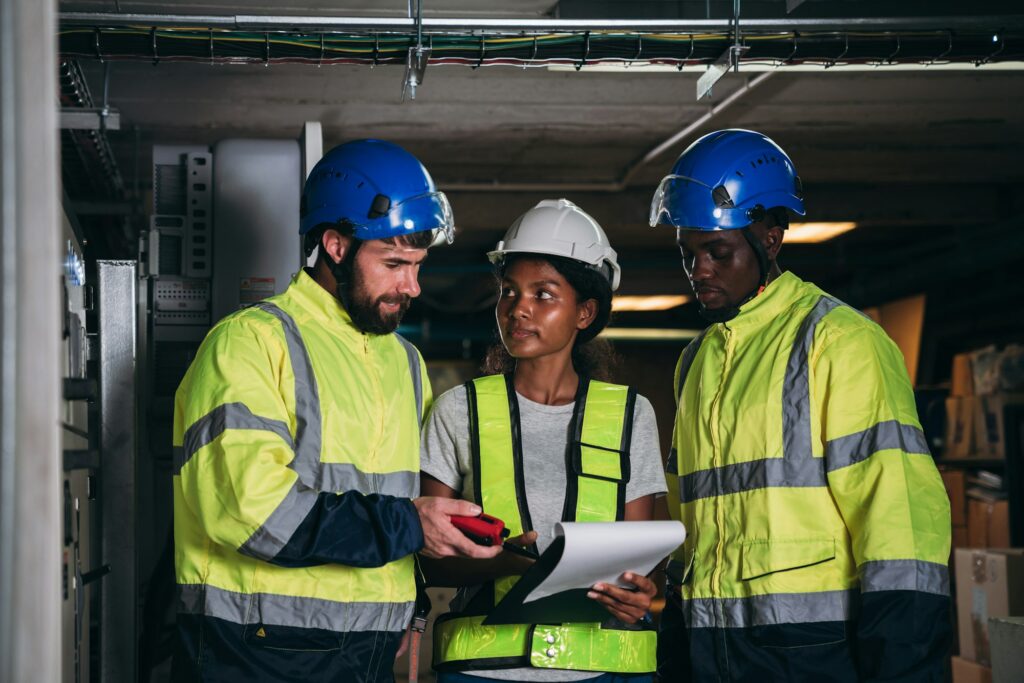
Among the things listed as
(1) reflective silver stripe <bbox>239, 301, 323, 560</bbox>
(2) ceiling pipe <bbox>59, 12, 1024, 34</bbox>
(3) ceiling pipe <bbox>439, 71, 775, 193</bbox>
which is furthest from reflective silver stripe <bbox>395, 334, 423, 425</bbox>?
(3) ceiling pipe <bbox>439, 71, 775, 193</bbox>

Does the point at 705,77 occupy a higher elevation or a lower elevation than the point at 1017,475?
higher

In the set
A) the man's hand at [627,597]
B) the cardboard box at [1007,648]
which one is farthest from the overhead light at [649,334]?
the man's hand at [627,597]

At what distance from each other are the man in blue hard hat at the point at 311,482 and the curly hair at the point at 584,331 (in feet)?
1.39

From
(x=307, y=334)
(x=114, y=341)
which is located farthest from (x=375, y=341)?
(x=114, y=341)

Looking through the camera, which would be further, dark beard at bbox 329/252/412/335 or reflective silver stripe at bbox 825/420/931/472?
dark beard at bbox 329/252/412/335

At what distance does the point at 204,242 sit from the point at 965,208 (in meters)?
6.02

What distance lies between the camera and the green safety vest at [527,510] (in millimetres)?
2473

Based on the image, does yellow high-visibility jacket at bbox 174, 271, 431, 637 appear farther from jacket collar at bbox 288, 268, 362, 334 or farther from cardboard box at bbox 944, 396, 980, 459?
cardboard box at bbox 944, 396, 980, 459

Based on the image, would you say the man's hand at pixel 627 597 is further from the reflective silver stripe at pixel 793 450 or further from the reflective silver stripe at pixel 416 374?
the reflective silver stripe at pixel 416 374

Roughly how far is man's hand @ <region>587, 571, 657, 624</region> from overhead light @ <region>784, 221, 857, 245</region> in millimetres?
5474

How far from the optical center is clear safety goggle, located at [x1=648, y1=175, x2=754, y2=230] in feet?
9.20

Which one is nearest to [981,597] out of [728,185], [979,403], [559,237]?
[979,403]

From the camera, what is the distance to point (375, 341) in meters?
2.63

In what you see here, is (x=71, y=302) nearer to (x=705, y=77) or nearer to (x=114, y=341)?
(x=114, y=341)
